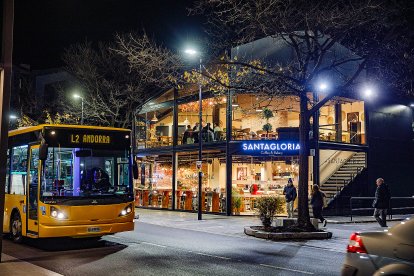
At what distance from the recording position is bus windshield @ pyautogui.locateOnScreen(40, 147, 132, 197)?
40.1 feet

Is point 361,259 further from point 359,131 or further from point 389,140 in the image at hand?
point 389,140

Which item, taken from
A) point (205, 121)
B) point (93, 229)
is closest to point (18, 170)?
point (93, 229)

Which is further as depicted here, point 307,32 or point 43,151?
point 307,32

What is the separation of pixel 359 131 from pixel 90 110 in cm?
1710

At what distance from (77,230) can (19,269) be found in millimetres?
2803

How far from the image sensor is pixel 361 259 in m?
6.12

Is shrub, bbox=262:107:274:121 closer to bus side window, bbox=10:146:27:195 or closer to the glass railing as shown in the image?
the glass railing

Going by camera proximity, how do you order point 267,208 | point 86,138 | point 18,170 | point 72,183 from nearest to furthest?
point 72,183 → point 86,138 → point 18,170 → point 267,208

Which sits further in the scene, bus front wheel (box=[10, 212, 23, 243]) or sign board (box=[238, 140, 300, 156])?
sign board (box=[238, 140, 300, 156])

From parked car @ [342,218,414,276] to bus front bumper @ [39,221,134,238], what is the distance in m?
7.67

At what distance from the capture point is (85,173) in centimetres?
1254

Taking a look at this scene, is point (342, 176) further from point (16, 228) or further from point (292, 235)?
point (16, 228)

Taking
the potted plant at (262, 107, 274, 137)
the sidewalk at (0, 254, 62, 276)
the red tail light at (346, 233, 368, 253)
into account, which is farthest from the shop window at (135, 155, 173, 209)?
the red tail light at (346, 233, 368, 253)

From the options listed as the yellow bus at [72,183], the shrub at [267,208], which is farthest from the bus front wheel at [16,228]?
the shrub at [267,208]
